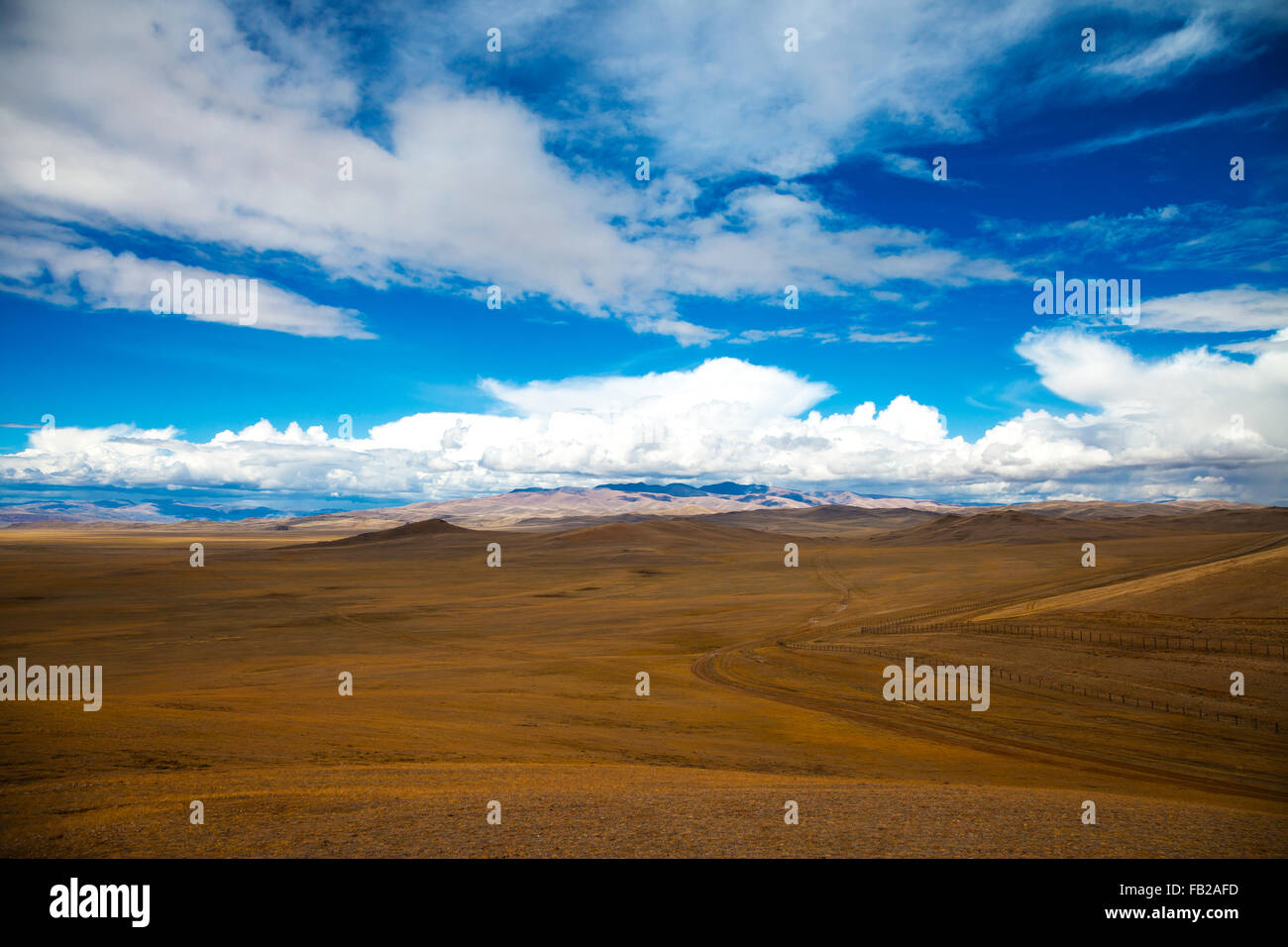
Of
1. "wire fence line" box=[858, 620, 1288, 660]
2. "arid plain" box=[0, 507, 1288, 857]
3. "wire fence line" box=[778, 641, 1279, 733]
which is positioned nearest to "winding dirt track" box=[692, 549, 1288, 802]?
"arid plain" box=[0, 507, 1288, 857]

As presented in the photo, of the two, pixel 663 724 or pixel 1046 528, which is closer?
pixel 663 724

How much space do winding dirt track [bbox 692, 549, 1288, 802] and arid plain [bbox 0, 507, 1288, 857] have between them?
19 cm

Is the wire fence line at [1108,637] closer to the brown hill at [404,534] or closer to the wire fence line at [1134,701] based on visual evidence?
the wire fence line at [1134,701]

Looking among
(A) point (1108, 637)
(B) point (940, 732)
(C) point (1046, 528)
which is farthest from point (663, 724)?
(C) point (1046, 528)

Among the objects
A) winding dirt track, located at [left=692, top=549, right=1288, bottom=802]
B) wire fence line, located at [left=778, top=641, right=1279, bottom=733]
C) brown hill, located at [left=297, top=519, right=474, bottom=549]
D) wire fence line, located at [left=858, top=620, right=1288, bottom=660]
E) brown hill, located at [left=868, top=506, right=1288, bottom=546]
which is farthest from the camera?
brown hill, located at [left=297, top=519, right=474, bottom=549]

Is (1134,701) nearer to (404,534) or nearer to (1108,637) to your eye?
(1108,637)

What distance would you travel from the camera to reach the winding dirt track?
899 inches

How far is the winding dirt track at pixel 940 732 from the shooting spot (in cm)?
2283

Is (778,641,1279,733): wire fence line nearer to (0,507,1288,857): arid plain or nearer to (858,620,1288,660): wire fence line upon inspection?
(0,507,1288,857): arid plain

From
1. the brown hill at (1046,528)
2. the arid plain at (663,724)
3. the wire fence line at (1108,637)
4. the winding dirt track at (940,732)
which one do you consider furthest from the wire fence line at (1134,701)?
the brown hill at (1046,528)

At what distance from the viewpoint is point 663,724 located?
28.5m

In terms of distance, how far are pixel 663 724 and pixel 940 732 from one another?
12.4 m
